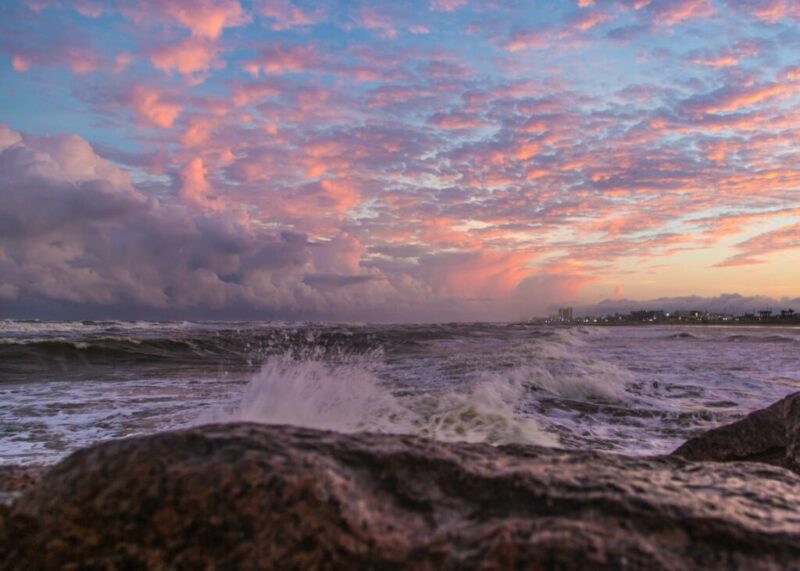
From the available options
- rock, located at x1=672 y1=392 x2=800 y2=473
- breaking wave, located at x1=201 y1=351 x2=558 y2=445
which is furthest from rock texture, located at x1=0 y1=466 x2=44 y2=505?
rock, located at x1=672 y1=392 x2=800 y2=473

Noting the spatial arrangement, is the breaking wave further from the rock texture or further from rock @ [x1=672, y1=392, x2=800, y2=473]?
the rock texture

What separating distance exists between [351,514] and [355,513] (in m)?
0.01

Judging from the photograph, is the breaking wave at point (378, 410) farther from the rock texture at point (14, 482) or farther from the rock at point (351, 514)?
the rock at point (351, 514)

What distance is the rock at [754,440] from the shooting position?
14.1 ft

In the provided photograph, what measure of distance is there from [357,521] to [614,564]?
25.5 inches

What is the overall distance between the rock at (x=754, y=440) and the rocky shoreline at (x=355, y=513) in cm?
290

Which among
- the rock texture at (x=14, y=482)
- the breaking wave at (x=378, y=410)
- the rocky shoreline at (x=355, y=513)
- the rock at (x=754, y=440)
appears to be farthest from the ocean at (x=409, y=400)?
the rocky shoreline at (x=355, y=513)

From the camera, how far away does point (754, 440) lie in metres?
4.51

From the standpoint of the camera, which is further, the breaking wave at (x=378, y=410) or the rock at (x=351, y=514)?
the breaking wave at (x=378, y=410)

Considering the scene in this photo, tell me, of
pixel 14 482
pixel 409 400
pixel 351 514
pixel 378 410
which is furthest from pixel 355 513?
pixel 409 400

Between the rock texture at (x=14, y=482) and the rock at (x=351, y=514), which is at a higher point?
the rock at (x=351, y=514)

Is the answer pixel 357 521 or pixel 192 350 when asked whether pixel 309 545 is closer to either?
pixel 357 521

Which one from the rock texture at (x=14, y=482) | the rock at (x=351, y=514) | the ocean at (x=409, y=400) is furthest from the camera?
the ocean at (x=409, y=400)

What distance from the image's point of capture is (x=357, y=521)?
1.52m
